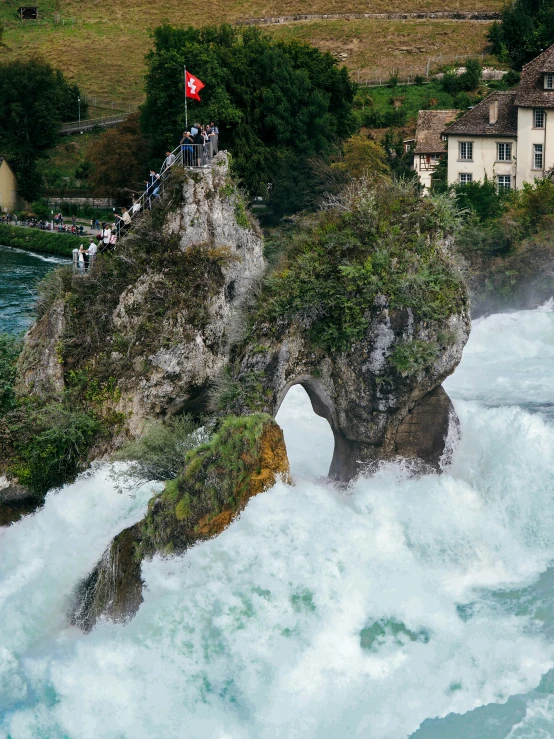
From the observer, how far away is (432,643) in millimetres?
21734

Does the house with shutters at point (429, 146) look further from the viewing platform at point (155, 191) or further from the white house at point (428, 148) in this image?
the viewing platform at point (155, 191)

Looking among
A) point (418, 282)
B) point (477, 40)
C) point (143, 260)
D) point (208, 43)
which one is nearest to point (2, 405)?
point (143, 260)

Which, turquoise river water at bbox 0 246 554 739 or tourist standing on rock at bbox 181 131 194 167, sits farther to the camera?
tourist standing on rock at bbox 181 131 194 167

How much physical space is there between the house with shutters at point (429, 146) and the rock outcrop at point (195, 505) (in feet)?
167

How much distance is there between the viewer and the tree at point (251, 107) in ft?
219

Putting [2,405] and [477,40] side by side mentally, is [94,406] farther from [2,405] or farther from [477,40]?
[477,40]

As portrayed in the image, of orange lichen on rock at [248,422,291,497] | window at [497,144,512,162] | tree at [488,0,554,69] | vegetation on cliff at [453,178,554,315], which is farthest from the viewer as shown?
tree at [488,0,554,69]

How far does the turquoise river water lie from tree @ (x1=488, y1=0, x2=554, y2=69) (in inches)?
2749

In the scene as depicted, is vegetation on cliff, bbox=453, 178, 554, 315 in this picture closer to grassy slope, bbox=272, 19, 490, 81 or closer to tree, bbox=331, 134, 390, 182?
tree, bbox=331, 134, 390, 182

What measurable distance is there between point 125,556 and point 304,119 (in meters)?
51.4

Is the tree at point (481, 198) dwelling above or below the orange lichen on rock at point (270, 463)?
below

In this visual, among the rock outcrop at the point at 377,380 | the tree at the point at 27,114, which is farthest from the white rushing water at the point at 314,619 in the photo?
the tree at the point at 27,114

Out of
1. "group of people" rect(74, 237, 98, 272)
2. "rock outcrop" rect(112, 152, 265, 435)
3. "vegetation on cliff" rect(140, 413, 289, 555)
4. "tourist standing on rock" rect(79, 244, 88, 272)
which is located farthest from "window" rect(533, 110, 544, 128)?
"vegetation on cliff" rect(140, 413, 289, 555)

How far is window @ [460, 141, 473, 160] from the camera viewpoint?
68.8 meters
